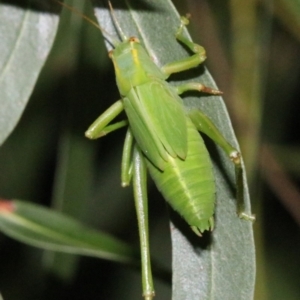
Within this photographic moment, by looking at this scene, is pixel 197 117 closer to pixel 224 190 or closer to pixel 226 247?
pixel 224 190

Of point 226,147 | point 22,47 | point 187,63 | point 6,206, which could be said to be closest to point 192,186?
point 226,147

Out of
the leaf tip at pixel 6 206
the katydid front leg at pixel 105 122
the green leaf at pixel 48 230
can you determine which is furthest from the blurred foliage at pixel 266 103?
the leaf tip at pixel 6 206

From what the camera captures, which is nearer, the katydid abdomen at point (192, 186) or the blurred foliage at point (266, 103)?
the katydid abdomen at point (192, 186)

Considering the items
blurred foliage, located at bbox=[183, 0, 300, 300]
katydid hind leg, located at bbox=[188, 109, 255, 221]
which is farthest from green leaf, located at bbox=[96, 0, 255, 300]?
blurred foliage, located at bbox=[183, 0, 300, 300]

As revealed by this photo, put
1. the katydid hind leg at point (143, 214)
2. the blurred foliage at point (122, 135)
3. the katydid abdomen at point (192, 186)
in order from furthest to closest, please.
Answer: the blurred foliage at point (122, 135)
the katydid hind leg at point (143, 214)
the katydid abdomen at point (192, 186)

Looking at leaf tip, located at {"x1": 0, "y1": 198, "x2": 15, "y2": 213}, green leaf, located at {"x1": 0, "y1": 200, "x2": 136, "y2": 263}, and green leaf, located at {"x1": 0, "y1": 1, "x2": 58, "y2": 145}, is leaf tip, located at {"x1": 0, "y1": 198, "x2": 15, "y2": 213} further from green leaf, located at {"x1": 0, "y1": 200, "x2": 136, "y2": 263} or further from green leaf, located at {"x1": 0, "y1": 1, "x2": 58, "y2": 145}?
green leaf, located at {"x1": 0, "y1": 1, "x2": 58, "y2": 145}

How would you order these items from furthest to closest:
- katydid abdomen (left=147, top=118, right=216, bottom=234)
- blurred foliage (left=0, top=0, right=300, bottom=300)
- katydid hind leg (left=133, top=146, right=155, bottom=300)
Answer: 1. blurred foliage (left=0, top=0, right=300, bottom=300)
2. katydid hind leg (left=133, top=146, right=155, bottom=300)
3. katydid abdomen (left=147, top=118, right=216, bottom=234)

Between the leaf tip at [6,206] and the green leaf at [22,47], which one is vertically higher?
the green leaf at [22,47]

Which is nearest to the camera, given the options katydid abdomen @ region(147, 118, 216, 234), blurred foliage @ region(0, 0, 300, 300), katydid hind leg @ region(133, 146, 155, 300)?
katydid abdomen @ region(147, 118, 216, 234)

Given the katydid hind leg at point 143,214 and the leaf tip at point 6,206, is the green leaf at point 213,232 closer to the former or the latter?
the katydid hind leg at point 143,214
